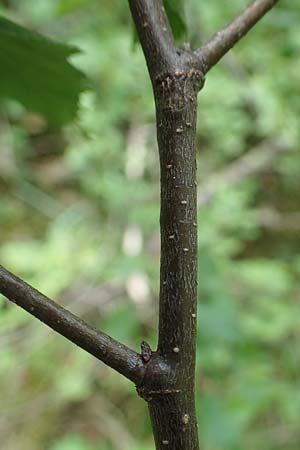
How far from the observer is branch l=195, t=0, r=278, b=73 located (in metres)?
0.36

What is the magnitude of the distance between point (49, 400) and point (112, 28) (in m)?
1.03

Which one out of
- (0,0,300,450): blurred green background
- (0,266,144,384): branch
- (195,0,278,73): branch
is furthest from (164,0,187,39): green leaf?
(0,0,300,450): blurred green background

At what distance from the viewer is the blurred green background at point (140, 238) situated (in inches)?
51.4

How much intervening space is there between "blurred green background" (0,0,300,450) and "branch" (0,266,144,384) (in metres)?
0.73

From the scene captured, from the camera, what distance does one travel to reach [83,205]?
1925 millimetres

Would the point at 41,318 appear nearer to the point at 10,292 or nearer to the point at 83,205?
the point at 10,292

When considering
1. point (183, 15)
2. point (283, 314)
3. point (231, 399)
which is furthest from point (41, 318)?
point (283, 314)

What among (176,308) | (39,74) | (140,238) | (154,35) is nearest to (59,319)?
(176,308)

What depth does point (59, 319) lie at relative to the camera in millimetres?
294

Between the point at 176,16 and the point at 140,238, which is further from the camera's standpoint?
the point at 140,238

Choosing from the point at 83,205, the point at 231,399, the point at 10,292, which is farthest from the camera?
the point at 83,205

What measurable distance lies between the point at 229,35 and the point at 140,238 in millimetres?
1289

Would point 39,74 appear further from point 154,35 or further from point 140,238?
point 140,238

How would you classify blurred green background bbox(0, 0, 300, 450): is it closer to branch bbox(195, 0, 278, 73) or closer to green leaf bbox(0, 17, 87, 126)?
green leaf bbox(0, 17, 87, 126)
